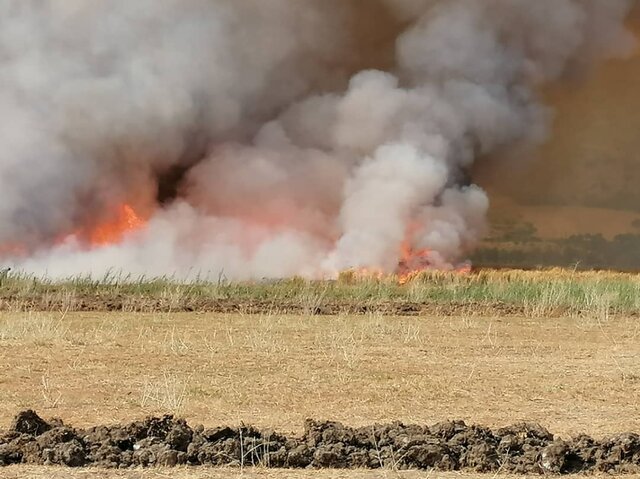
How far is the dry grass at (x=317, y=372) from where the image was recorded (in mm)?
9680

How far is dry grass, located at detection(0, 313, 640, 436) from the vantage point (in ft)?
31.8

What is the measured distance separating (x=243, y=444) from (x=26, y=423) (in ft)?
5.70

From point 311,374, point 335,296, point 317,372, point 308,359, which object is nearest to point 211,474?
point 311,374

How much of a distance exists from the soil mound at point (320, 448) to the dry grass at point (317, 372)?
1.28 metres

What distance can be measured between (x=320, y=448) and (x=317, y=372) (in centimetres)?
458

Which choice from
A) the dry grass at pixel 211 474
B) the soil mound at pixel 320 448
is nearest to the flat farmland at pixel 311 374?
the dry grass at pixel 211 474

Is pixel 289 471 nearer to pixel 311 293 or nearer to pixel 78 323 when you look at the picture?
pixel 78 323

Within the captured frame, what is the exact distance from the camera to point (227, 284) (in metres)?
23.9

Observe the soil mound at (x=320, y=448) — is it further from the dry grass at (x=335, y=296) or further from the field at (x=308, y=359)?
the dry grass at (x=335, y=296)

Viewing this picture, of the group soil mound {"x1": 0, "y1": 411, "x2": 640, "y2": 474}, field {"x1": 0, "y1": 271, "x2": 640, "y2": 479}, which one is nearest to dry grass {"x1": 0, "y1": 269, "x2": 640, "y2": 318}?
field {"x1": 0, "y1": 271, "x2": 640, "y2": 479}

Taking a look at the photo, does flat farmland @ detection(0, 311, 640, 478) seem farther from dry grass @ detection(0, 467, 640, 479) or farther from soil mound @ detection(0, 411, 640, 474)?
soil mound @ detection(0, 411, 640, 474)

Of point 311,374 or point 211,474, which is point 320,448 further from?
point 311,374

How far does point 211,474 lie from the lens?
267 inches

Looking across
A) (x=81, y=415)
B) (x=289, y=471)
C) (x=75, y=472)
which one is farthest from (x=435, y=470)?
(x=81, y=415)
